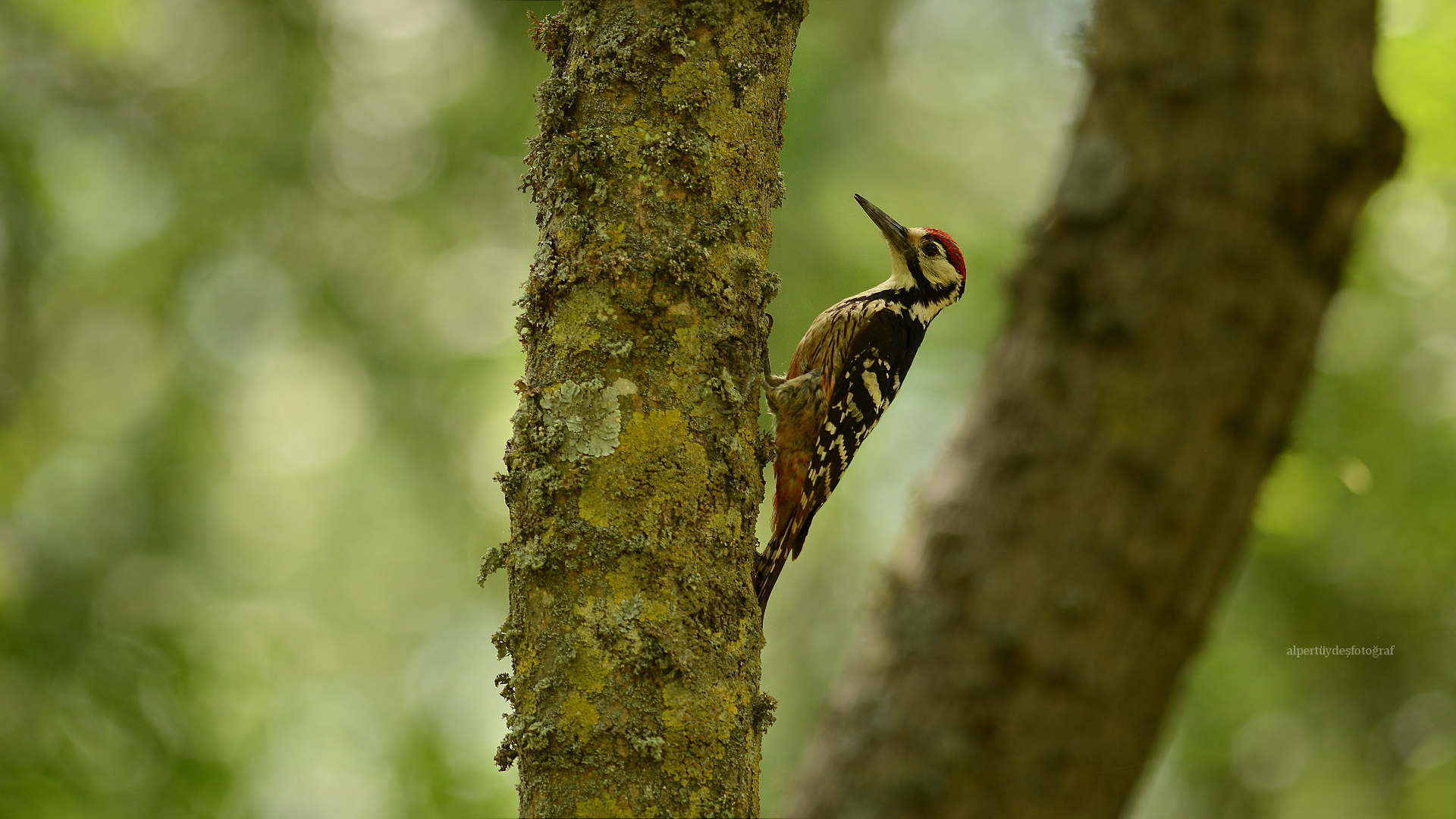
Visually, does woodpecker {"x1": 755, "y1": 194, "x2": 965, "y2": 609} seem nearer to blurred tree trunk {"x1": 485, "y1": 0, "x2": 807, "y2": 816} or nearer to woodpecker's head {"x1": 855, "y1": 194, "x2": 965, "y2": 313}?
woodpecker's head {"x1": 855, "y1": 194, "x2": 965, "y2": 313}

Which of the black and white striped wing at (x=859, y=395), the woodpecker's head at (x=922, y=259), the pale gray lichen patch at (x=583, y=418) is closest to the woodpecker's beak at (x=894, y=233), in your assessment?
the woodpecker's head at (x=922, y=259)

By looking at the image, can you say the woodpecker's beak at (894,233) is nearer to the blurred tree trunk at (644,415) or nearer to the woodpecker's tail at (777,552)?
the woodpecker's tail at (777,552)

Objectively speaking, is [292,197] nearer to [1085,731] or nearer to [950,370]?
[950,370]

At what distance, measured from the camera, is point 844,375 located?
452 centimetres

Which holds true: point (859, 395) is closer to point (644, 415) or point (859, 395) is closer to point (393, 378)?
point (644, 415)

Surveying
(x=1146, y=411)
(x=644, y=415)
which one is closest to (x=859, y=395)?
(x=644, y=415)

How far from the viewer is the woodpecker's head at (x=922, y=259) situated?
16.8 feet

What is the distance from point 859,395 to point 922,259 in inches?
40.0

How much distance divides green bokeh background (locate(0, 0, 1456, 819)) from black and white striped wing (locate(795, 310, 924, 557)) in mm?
3102

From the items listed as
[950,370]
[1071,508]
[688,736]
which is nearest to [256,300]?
[950,370]

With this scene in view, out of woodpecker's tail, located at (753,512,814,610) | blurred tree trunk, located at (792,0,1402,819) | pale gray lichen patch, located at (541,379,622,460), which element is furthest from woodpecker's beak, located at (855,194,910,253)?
blurred tree trunk, located at (792,0,1402,819)

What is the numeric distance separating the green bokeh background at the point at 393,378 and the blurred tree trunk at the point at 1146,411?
6.72 metres

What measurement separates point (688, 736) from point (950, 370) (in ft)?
25.9

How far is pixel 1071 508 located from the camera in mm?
1092
